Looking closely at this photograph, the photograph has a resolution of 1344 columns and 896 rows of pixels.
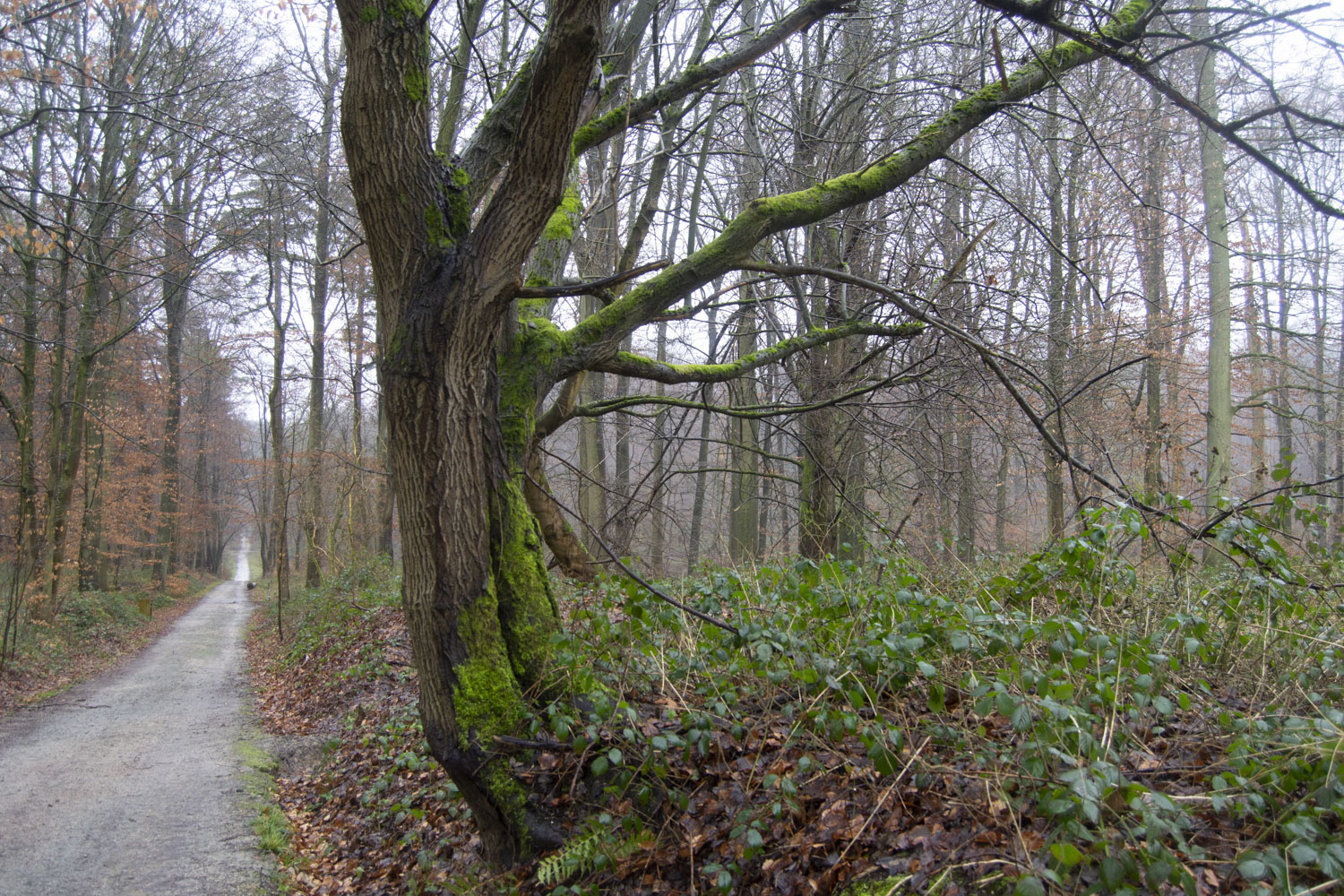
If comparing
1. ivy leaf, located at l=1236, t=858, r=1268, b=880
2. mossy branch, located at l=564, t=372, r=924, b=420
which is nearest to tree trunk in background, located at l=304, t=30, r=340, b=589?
mossy branch, located at l=564, t=372, r=924, b=420

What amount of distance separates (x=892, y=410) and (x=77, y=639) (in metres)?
13.8

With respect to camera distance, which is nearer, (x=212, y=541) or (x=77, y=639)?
(x=77, y=639)

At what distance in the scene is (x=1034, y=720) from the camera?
2.34 m

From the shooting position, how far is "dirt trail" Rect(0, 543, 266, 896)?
15.0 ft

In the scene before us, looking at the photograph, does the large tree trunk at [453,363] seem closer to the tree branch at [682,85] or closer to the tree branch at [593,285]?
the tree branch at [593,285]

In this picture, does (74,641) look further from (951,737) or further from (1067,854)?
(1067,854)

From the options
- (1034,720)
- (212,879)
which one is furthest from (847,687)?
(212,879)

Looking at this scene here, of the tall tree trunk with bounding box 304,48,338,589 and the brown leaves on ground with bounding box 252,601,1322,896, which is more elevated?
the tall tree trunk with bounding box 304,48,338,589

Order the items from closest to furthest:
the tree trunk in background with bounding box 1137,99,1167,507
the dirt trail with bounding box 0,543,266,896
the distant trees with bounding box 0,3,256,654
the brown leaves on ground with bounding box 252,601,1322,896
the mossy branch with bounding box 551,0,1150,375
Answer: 1. the brown leaves on ground with bounding box 252,601,1322,896
2. the mossy branch with bounding box 551,0,1150,375
3. the dirt trail with bounding box 0,543,266,896
4. the distant trees with bounding box 0,3,256,654
5. the tree trunk in background with bounding box 1137,99,1167,507

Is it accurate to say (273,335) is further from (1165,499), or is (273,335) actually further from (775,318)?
(1165,499)

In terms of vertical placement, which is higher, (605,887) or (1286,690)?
(1286,690)

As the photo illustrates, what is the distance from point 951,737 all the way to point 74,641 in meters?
14.8

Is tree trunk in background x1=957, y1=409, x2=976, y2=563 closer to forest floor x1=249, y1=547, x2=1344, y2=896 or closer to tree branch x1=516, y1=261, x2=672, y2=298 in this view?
forest floor x1=249, y1=547, x2=1344, y2=896

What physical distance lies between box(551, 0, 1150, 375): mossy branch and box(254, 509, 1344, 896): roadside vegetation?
62.3 inches
